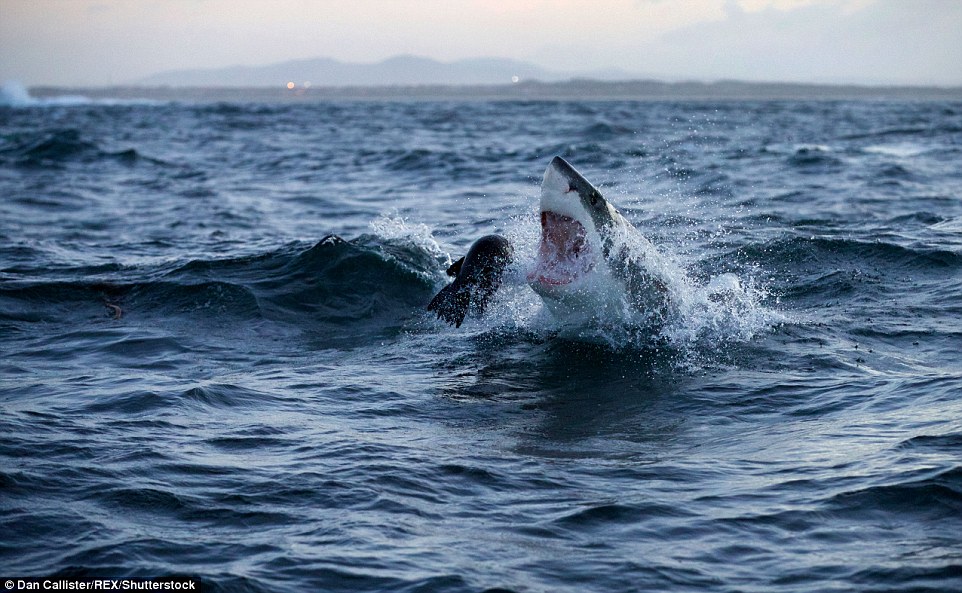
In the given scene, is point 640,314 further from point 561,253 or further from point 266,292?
point 266,292

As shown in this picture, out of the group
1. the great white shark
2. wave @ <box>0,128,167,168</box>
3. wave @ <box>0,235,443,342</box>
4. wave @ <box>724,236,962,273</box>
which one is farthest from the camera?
wave @ <box>0,128,167,168</box>

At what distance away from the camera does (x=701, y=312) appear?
32.6 ft

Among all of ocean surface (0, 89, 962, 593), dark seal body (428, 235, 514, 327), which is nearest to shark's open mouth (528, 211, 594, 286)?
ocean surface (0, 89, 962, 593)

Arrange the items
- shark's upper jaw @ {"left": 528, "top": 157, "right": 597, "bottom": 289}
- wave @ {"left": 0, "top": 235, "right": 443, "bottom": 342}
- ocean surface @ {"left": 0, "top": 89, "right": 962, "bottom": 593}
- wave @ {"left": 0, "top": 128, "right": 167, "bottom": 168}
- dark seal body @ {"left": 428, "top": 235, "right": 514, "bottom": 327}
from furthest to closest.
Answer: wave @ {"left": 0, "top": 128, "right": 167, "bottom": 168}, wave @ {"left": 0, "top": 235, "right": 443, "bottom": 342}, dark seal body @ {"left": 428, "top": 235, "right": 514, "bottom": 327}, shark's upper jaw @ {"left": 528, "top": 157, "right": 597, "bottom": 289}, ocean surface @ {"left": 0, "top": 89, "right": 962, "bottom": 593}

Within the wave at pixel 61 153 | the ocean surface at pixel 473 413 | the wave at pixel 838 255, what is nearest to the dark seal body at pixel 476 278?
the ocean surface at pixel 473 413

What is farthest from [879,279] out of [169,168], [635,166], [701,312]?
[169,168]

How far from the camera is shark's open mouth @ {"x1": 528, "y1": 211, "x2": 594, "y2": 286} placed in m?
8.66

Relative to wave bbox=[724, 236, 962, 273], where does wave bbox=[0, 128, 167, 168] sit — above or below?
above

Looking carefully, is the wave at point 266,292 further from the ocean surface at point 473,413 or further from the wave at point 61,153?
the wave at point 61,153

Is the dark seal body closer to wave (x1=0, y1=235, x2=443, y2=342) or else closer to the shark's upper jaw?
the shark's upper jaw

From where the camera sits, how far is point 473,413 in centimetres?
781

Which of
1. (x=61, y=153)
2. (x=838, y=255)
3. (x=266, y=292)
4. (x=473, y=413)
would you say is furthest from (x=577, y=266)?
(x=61, y=153)

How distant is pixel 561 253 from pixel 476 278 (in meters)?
0.95

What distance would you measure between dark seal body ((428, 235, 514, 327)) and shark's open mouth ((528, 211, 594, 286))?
53 centimetres
